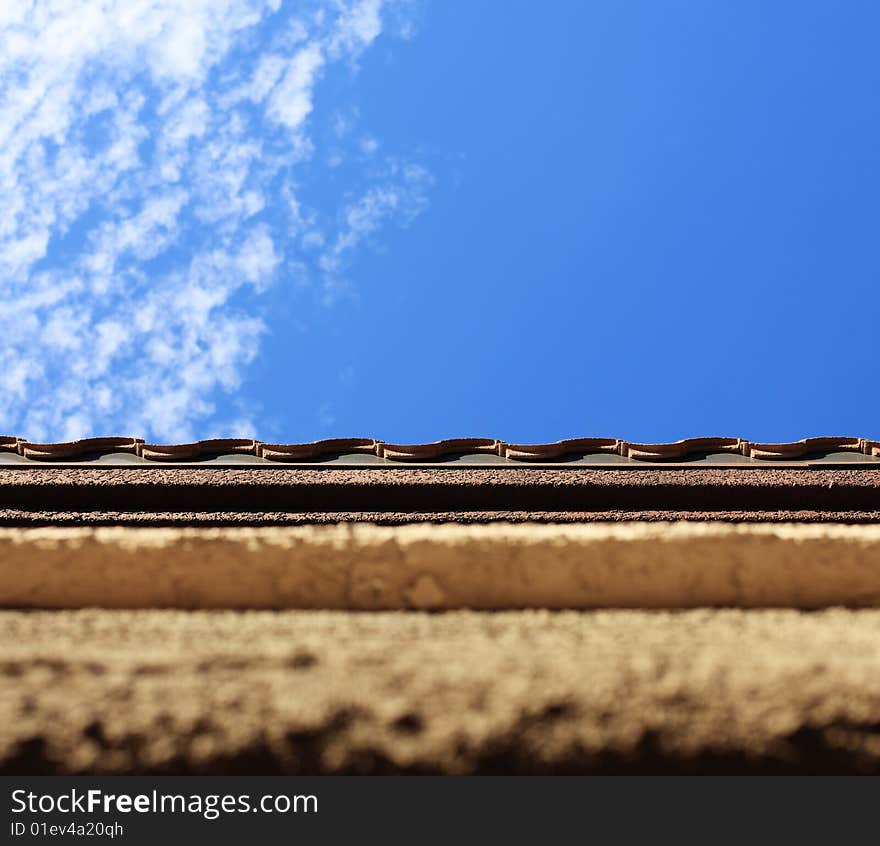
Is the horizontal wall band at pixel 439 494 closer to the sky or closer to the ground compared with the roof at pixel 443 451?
closer to the ground

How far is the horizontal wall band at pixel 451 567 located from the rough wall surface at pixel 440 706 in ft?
2.07

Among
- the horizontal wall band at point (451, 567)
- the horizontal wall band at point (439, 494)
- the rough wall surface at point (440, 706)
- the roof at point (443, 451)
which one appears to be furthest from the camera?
the roof at point (443, 451)

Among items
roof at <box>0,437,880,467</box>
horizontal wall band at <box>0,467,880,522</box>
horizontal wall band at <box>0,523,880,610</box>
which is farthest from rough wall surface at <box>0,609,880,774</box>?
roof at <box>0,437,880,467</box>

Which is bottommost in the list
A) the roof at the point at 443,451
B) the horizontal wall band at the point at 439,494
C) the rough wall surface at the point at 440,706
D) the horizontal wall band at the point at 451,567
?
the rough wall surface at the point at 440,706

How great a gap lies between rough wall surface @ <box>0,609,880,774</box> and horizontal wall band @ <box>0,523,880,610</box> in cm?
63

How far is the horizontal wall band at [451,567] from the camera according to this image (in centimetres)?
336

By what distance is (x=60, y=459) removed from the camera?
4527 millimetres

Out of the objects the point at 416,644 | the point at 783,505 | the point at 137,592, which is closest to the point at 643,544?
the point at 783,505

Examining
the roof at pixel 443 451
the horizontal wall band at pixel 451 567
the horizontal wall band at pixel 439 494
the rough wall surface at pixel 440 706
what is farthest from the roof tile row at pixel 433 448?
the rough wall surface at pixel 440 706

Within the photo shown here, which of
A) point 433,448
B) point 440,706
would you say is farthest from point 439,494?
point 440,706

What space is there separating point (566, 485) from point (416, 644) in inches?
50.7

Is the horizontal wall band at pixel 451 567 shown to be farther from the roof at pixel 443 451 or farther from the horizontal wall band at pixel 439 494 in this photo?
the roof at pixel 443 451

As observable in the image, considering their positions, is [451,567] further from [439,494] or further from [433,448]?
[433,448]

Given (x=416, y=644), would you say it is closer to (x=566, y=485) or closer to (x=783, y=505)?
(x=566, y=485)
